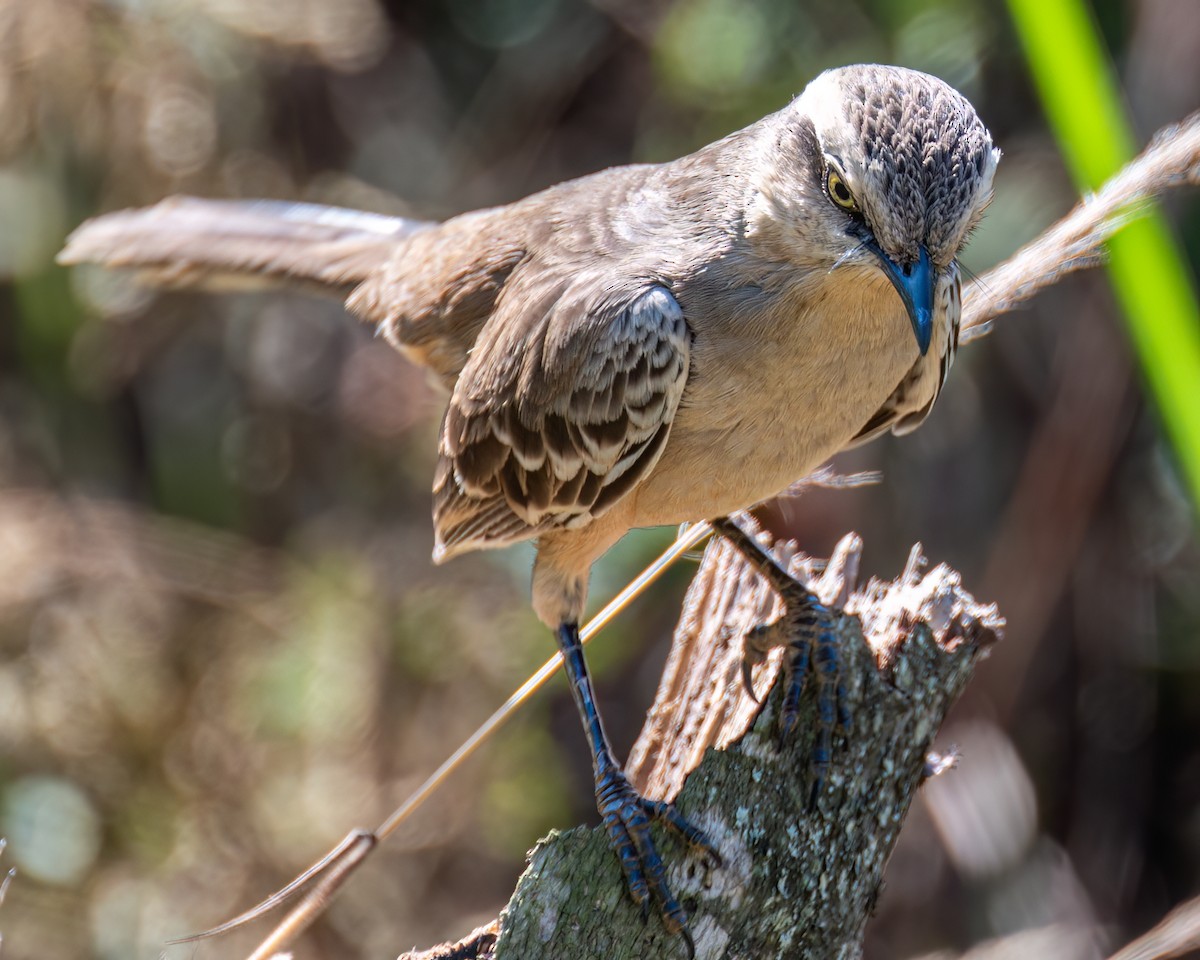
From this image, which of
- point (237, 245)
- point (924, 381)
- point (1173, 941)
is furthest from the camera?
point (237, 245)

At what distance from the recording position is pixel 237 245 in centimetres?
538

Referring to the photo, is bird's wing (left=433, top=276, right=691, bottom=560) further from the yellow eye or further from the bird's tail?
the bird's tail

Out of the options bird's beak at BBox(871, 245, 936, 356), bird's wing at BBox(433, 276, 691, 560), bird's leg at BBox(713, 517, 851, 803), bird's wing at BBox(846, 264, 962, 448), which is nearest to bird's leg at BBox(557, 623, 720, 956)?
bird's leg at BBox(713, 517, 851, 803)

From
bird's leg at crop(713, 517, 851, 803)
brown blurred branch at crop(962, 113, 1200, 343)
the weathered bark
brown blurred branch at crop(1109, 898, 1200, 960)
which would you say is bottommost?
brown blurred branch at crop(1109, 898, 1200, 960)

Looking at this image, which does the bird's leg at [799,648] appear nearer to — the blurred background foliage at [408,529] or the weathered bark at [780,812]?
the weathered bark at [780,812]

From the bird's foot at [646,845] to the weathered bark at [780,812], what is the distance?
29mm

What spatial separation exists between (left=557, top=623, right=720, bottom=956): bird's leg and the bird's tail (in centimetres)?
196

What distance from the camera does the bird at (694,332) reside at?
3.27 metres

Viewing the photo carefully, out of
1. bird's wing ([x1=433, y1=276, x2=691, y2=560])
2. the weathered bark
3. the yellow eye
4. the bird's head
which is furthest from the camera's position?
bird's wing ([x1=433, y1=276, x2=691, y2=560])

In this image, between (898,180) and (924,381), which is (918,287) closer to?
(898,180)

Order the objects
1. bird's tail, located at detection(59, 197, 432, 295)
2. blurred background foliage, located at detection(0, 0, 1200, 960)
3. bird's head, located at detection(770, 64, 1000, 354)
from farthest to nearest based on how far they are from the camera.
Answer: blurred background foliage, located at detection(0, 0, 1200, 960)
bird's tail, located at detection(59, 197, 432, 295)
bird's head, located at detection(770, 64, 1000, 354)

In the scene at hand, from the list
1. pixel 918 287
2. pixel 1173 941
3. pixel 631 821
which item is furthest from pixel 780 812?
pixel 918 287

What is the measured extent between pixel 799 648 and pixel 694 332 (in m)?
0.92

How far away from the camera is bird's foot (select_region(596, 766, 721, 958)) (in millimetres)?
3094
